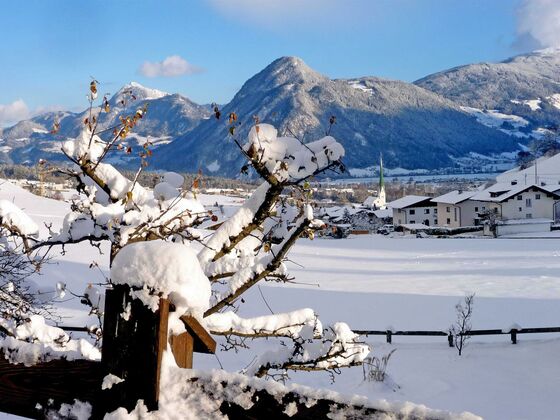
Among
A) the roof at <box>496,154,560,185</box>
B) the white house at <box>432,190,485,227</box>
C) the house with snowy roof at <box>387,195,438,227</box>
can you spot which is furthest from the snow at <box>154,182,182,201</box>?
the roof at <box>496,154,560,185</box>

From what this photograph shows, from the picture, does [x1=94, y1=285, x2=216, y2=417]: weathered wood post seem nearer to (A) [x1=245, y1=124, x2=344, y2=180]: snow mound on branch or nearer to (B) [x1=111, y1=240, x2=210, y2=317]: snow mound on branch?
(B) [x1=111, y1=240, x2=210, y2=317]: snow mound on branch

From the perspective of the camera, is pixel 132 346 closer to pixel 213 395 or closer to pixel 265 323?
pixel 213 395

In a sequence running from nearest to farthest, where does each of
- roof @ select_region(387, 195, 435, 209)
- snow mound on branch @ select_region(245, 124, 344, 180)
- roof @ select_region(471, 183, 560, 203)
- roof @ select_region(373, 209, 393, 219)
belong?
1. snow mound on branch @ select_region(245, 124, 344, 180)
2. roof @ select_region(471, 183, 560, 203)
3. roof @ select_region(387, 195, 435, 209)
4. roof @ select_region(373, 209, 393, 219)

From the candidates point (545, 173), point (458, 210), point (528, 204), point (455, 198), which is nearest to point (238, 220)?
point (528, 204)

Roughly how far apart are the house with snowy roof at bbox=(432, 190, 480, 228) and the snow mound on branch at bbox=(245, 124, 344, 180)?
225 feet

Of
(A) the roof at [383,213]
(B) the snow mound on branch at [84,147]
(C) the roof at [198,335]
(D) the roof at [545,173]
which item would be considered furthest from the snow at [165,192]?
(D) the roof at [545,173]

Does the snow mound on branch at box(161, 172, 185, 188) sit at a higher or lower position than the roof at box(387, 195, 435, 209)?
lower

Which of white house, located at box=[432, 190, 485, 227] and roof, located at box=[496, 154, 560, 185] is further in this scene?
roof, located at box=[496, 154, 560, 185]

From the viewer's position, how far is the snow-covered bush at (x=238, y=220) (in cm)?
281

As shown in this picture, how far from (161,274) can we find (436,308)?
2005 centimetres

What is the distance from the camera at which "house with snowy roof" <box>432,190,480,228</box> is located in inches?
2741

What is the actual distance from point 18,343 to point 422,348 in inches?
546

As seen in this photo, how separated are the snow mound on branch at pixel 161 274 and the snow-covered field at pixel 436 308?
5.16 ft

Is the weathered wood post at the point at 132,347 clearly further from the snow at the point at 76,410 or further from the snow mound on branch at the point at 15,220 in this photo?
the snow mound on branch at the point at 15,220
